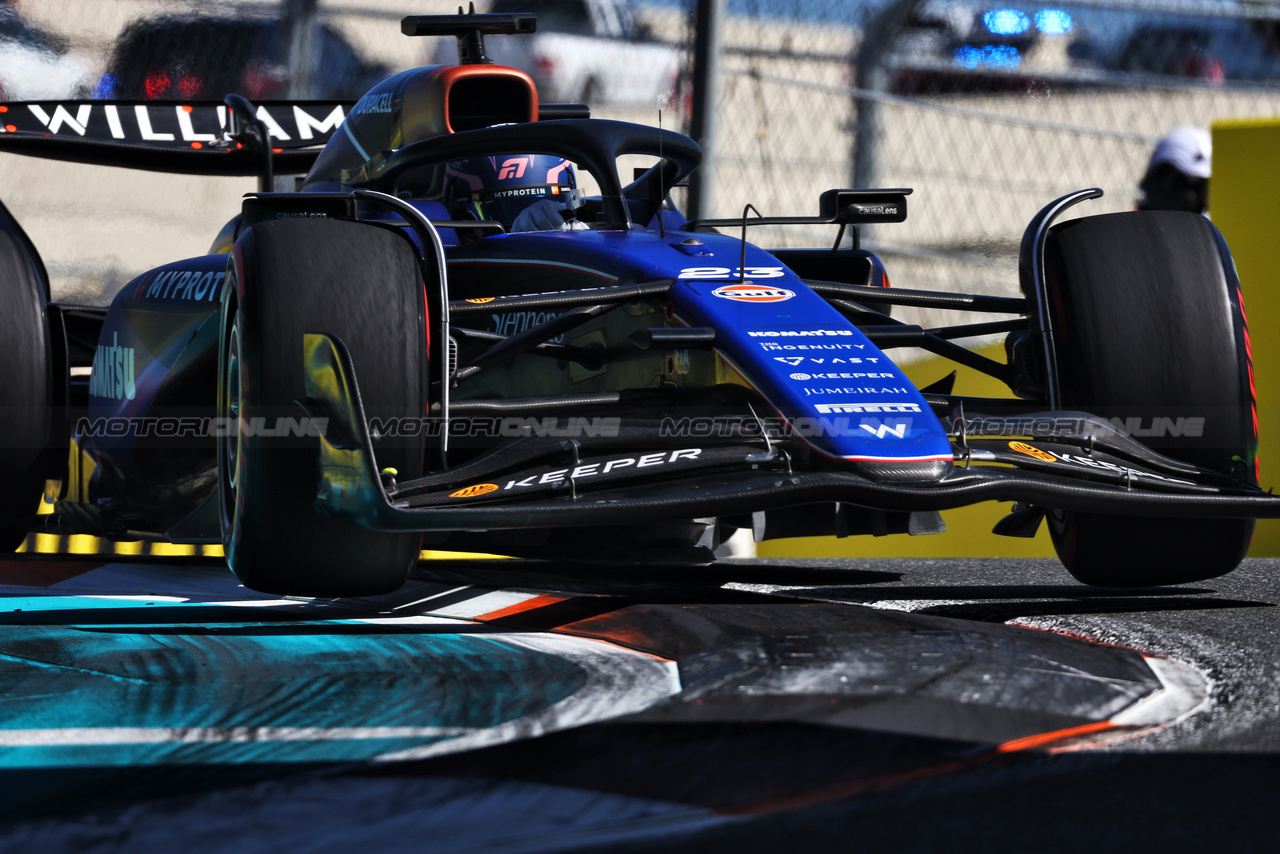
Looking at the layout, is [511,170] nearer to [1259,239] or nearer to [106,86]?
[1259,239]

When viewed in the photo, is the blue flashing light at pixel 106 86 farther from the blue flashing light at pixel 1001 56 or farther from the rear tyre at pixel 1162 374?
the rear tyre at pixel 1162 374

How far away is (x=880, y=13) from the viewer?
678 cm

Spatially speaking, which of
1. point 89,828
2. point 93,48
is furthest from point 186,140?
point 93,48

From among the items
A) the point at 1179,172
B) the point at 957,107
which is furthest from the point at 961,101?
the point at 1179,172

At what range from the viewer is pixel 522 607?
3.37m

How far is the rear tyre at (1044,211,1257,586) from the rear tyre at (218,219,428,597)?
56.3 inches

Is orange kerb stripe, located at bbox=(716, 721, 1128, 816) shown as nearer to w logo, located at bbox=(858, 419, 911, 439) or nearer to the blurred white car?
w logo, located at bbox=(858, 419, 911, 439)

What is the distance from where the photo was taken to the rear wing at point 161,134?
503 centimetres

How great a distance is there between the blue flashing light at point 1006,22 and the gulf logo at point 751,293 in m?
5.32

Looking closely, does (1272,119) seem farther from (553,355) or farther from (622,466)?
(622,466)

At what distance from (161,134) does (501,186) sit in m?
1.48

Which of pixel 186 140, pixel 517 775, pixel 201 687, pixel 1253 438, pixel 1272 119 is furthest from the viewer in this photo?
pixel 186 140

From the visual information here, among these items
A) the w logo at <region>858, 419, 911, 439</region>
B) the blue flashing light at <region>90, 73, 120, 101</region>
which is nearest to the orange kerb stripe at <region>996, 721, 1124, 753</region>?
the w logo at <region>858, 419, 911, 439</region>

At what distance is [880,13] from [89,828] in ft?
18.6
